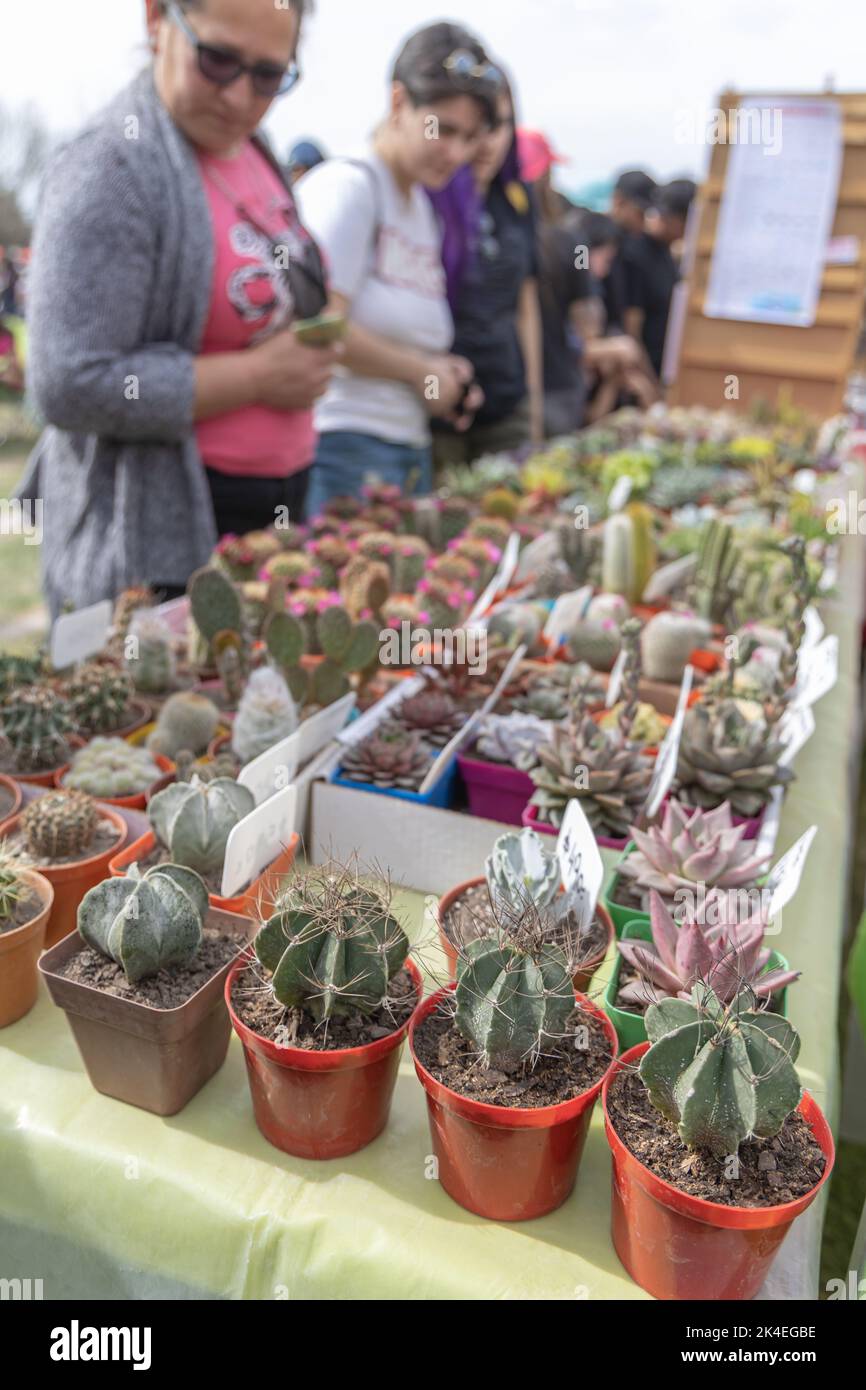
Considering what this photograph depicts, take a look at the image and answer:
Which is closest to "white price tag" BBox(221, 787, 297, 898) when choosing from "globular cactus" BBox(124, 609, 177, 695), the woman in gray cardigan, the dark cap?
"globular cactus" BBox(124, 609, 177, 695)

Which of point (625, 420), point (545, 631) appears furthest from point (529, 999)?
point (625, 420)

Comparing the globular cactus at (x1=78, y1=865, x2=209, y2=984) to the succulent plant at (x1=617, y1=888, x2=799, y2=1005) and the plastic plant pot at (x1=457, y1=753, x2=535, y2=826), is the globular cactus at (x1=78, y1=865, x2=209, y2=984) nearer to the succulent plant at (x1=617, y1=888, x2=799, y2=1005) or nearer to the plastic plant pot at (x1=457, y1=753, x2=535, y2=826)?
the succulent plant at (x1=617, y1=888, x2=799, y2=1005)

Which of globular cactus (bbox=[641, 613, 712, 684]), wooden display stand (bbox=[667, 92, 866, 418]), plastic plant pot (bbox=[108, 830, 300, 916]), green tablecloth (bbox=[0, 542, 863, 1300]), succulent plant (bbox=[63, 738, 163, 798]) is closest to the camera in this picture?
green tablecloth (bbox=[0, 542, 863, 1300])

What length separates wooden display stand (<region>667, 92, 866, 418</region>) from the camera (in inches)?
220

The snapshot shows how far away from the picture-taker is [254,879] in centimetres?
137

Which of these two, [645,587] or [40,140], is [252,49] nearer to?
[645,587]

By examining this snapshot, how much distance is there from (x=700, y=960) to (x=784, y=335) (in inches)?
223

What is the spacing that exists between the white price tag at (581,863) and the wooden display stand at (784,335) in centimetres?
496

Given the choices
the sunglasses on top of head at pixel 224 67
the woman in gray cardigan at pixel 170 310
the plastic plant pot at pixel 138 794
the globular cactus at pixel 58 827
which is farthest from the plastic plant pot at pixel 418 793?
the sunglasses on top of head at pixel 224 67

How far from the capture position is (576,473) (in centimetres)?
405

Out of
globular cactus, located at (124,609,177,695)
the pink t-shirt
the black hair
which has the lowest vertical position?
globular cactus, located at (124,609,177,695)

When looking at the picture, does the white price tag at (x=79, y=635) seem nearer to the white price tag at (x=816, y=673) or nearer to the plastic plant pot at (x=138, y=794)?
the plastic plant pot at (x=138, y=794)

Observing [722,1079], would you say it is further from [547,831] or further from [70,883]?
[70,883]

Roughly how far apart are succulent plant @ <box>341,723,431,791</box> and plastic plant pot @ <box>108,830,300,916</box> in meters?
0.18
